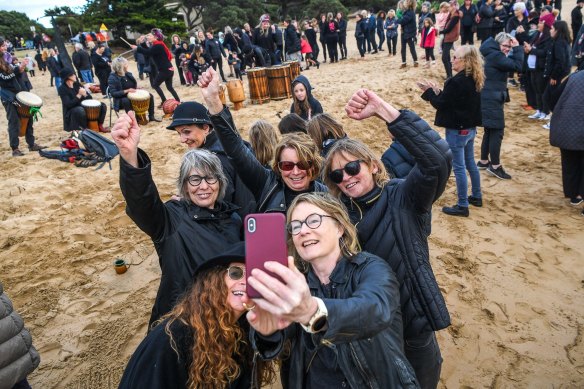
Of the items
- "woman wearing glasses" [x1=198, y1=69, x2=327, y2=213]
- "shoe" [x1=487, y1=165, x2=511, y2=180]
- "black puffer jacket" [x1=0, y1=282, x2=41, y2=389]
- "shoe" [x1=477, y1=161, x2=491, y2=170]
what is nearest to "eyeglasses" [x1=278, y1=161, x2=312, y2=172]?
"woman wearing glasses" [x1=198, y1=69, x2=327, y2=213]

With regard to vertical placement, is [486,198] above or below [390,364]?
below

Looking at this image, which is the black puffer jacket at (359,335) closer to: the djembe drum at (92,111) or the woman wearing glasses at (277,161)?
the woman wearing glasses at (277,161)

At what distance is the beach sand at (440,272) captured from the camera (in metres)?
3.09

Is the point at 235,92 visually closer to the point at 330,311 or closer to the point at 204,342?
the point at 204,342

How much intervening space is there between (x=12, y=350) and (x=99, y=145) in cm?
600

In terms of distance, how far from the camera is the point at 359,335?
1221 mm

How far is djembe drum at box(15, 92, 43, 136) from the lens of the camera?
7.54 m

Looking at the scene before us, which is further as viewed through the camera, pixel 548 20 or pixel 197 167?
pixel 548 20

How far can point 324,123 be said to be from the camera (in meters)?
3.25

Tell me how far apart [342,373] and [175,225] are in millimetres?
1314

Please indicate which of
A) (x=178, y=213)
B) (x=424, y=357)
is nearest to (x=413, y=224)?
(x=424, y=357)

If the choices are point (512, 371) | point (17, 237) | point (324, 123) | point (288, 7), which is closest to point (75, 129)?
point (17, 237)

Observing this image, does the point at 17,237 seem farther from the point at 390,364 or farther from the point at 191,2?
the point at 191,2

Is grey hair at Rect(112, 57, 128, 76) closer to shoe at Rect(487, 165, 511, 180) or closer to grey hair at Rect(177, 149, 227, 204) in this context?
grey hair at Rect(177, 149, 227, 204)
